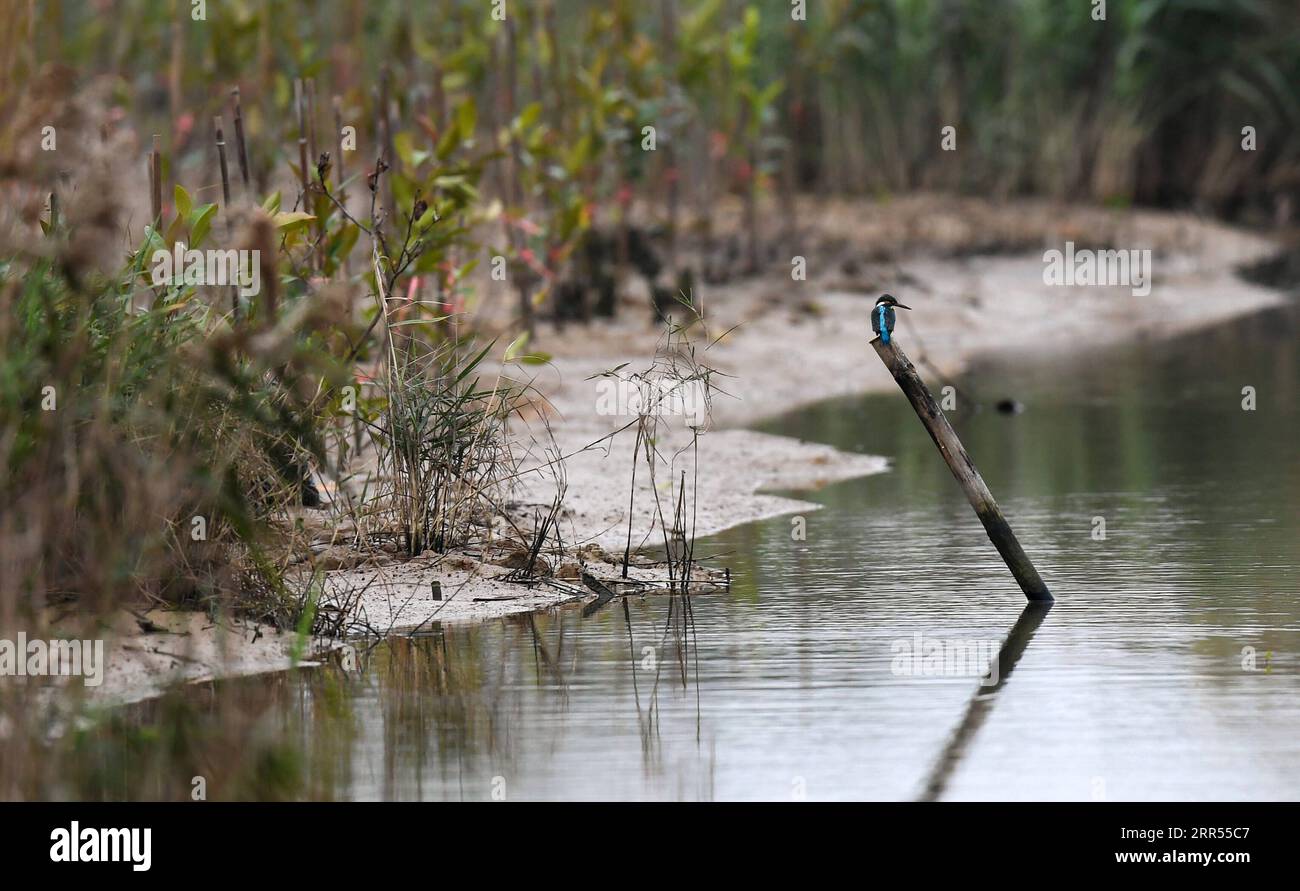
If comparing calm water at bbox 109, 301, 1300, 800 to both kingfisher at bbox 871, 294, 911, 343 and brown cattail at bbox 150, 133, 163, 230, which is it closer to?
kingfisher at bbox 871, 294, 911, 343

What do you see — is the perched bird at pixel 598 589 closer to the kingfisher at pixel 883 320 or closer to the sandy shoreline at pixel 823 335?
the sandy shoreline at pixel 823 335

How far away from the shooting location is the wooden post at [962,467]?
7.29 metres

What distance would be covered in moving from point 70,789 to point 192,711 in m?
0.74

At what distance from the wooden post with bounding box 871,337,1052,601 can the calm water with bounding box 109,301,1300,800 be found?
0.43 feet

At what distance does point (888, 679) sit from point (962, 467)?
1180 mm

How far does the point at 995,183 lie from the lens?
22766 mm

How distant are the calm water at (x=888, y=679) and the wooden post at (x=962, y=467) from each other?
0.13 metres

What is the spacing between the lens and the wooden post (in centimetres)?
729

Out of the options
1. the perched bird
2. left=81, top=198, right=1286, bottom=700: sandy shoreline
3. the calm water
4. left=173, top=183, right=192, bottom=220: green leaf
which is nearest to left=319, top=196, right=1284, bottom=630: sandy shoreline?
left=81, top=198, right=1286, bottom=700: sandy shoreline

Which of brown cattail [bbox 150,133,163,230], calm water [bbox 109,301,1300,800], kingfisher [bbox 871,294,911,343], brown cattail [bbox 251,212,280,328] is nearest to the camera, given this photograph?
brown cattail [bbox 251,212,280,328]

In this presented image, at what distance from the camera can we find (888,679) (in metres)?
6.52
